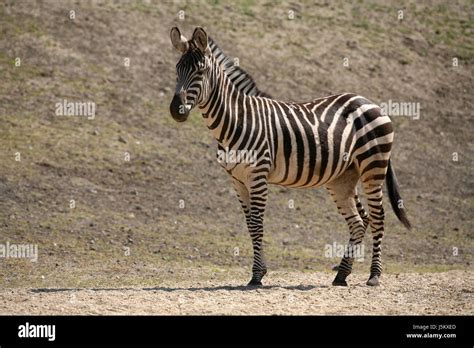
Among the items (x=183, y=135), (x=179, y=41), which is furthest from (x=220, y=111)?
(x=183, y=135)

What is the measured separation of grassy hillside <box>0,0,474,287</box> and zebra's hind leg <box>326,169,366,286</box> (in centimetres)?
272

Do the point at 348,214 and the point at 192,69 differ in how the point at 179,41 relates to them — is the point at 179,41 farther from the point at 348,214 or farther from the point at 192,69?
the point at 348,214

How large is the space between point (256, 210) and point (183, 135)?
30.9ft

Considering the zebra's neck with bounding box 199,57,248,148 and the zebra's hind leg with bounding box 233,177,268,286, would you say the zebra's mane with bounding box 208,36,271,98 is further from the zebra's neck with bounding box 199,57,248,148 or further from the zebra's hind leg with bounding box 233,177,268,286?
the zebra's hind leg with bounding box 233,177,268,286

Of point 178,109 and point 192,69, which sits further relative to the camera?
point 192,69

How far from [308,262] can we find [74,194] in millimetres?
5037

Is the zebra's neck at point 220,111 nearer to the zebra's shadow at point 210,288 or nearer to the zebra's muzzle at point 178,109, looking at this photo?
the zebra's muzzle at point 178,109

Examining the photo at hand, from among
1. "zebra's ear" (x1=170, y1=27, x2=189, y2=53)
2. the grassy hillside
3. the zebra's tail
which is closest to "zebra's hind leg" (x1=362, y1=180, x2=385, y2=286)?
the zebra's tail

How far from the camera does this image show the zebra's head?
1100 centimetres

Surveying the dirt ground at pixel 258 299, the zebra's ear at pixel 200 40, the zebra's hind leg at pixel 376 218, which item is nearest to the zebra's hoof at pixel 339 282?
the dirt ground at pixel 258 299

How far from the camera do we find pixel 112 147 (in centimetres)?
1927

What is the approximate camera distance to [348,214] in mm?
12312

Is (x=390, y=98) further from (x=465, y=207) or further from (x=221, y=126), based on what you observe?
(x=221, y=126)
